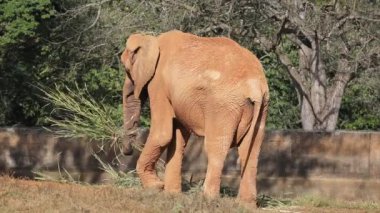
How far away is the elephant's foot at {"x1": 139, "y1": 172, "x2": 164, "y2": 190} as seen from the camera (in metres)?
12.4

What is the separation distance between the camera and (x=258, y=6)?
712 inches

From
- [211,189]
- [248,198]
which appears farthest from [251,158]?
[211,189]

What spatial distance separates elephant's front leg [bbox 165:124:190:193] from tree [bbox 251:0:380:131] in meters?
5.21

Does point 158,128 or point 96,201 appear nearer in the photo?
point 96,201

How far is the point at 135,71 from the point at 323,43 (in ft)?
26.0

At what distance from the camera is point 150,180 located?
12477 mm

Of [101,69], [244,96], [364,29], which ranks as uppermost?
[244,96]

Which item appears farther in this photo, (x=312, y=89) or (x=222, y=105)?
(x=312, y=89)

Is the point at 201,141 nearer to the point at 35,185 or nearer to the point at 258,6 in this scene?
the point at 258,6

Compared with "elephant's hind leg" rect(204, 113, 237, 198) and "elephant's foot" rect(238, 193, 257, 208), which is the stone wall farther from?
"elephant's hind leg" rect(204, 113, 237, 198)

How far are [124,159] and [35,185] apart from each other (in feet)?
17.4

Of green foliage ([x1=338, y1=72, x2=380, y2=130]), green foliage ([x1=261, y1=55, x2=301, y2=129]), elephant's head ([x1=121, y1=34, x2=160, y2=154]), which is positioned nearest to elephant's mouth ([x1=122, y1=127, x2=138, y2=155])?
elephant's head ([x1=121, y1=34, x2=160, y2=154])

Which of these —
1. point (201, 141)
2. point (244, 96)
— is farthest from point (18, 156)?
point (244, 96)

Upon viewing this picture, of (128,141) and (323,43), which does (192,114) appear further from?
(323,43)
